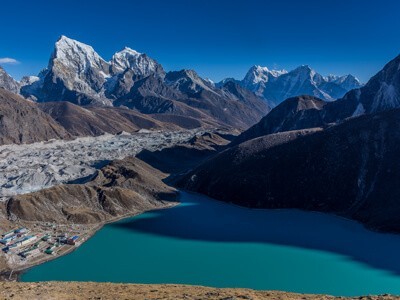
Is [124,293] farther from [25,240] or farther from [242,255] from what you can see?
[25,240]

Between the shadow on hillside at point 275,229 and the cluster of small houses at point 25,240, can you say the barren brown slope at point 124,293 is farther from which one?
the shadow on hillside at point 275,229

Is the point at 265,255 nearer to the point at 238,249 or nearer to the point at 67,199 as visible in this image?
the point at 238,249

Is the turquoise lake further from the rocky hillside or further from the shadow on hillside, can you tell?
the rocky hillside

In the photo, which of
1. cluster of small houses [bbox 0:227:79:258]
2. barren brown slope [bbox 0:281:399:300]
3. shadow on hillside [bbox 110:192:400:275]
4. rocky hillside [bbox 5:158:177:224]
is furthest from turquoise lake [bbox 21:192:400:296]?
barren brown slope [bbox 0:281:399:300]

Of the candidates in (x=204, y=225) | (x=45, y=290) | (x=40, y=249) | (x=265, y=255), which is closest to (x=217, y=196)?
(x=204, y=225)

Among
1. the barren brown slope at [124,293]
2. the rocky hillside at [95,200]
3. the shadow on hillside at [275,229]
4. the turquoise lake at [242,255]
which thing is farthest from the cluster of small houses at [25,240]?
the barren brown slope at [124,293]

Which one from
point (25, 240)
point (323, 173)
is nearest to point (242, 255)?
point (25, 240)
